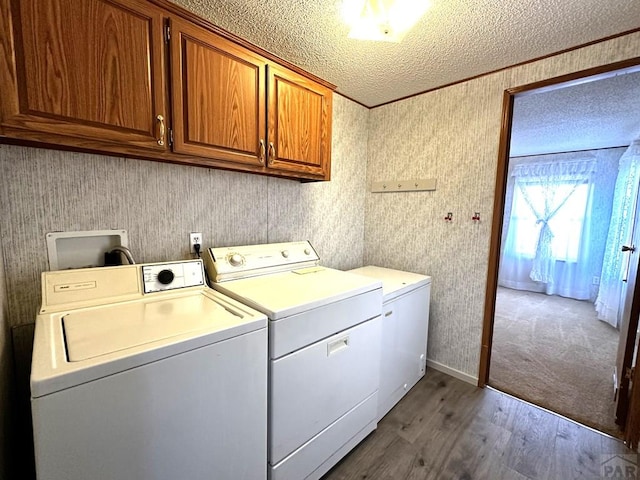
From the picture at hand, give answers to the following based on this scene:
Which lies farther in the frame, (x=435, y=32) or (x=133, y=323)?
(x=435, y=32)

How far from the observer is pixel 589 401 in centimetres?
195

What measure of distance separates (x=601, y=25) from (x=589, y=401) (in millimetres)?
2363

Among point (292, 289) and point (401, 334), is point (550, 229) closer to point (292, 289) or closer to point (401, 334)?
point (401, 334)

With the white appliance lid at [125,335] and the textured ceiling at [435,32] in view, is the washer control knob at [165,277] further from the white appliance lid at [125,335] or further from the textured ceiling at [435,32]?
the textured ceiling at [435,32]

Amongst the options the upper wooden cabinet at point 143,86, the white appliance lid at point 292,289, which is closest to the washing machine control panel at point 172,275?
the white appliance lid at point 292,289

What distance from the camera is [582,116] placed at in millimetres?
2764

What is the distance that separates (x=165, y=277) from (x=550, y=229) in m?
5.67

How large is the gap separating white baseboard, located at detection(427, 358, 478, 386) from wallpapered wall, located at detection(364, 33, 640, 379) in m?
0.02

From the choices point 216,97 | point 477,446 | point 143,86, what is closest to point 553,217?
point 477,446

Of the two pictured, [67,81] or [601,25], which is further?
[601,25]

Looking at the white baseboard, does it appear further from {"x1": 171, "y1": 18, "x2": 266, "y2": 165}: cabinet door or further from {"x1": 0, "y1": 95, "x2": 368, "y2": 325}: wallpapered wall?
{"x1": 171, "y1": 18, "x2": 266, "y2": 165}: cabinet door

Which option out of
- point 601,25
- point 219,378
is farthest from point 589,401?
point 219,378

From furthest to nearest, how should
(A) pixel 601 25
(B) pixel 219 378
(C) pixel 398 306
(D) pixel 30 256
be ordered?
(C) pixel 398 306, (A) pixel 601 25, (D) pixel 30 256, (B) pixel 219 378

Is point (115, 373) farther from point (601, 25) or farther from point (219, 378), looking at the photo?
point (601, 25)
